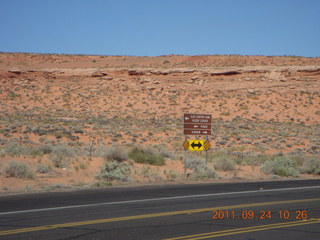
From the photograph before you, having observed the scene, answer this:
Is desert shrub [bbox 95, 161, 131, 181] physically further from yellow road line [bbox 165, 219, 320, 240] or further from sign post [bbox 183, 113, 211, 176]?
yellow road line [bbox 165, 219, 320, 240]

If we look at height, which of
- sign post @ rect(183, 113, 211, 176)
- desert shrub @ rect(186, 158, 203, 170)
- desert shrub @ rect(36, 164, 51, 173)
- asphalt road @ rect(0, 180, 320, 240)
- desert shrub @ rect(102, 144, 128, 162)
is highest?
sign post @ rect(183, 113, 211, 176)

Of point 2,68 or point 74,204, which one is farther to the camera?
point 2,68

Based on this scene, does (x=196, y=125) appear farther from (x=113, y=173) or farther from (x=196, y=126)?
(x=113, y=173)

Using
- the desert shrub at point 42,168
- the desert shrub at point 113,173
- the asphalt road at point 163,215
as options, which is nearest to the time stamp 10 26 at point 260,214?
the asphalt road at point 163,215

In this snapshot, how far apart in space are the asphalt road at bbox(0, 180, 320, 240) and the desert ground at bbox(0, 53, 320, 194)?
407 cm

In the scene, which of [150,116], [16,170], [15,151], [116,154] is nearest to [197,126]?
[116,154]

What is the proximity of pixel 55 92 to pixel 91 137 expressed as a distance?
28.6 meters

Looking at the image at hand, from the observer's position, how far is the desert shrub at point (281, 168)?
77.9 ft

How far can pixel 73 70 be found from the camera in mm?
75875

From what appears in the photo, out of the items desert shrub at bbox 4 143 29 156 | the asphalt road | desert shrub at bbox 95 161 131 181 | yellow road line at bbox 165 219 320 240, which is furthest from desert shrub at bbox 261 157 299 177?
yellow road line at bbox 165 219 320 240

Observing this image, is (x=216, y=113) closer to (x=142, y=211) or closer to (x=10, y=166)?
(x=10, y=166)

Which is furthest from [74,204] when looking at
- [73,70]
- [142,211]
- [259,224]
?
[73,70]

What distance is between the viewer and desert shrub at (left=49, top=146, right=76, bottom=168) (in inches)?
919

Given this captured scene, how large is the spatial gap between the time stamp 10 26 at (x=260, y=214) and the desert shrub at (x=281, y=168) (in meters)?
13.2
